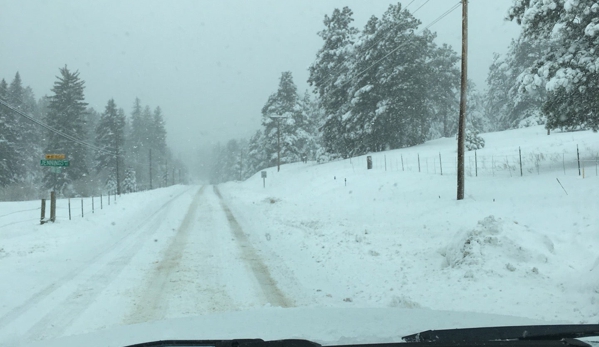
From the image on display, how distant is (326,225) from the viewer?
14.2 metres

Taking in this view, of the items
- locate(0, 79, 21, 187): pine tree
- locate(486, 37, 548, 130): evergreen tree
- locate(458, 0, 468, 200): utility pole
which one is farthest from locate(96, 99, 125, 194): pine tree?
locate(458, 0, 468, 200): utility pole

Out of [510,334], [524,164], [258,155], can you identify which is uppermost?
[258,155]

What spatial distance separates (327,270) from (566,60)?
12214 millimetres

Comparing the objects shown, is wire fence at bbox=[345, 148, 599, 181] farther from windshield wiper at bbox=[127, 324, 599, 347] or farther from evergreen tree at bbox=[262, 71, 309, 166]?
evergreen tree at bbox=[262, 71, 309, 166]

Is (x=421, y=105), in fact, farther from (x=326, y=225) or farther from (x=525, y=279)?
(x=525, y=279)

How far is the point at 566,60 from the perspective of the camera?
14.3 metres

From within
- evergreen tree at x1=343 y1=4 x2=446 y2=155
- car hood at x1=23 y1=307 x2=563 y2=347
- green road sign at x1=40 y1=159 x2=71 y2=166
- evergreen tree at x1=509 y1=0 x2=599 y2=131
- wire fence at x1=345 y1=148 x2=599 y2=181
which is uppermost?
evergreen tree at x1=343 y1=4 x2=446 y2=155

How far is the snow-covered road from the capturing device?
18.8 ft

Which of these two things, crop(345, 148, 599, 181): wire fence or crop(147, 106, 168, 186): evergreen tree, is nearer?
crop(345, 148, 599, 181): wire fence

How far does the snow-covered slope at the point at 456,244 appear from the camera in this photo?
6.45 m

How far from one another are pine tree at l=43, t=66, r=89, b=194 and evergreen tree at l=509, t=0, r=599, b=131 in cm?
4540

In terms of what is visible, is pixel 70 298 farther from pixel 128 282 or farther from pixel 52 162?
pixel 52 162

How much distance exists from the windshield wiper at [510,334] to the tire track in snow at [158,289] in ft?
13.1

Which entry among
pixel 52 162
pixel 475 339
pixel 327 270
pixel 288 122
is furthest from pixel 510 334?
pixel 288 122
